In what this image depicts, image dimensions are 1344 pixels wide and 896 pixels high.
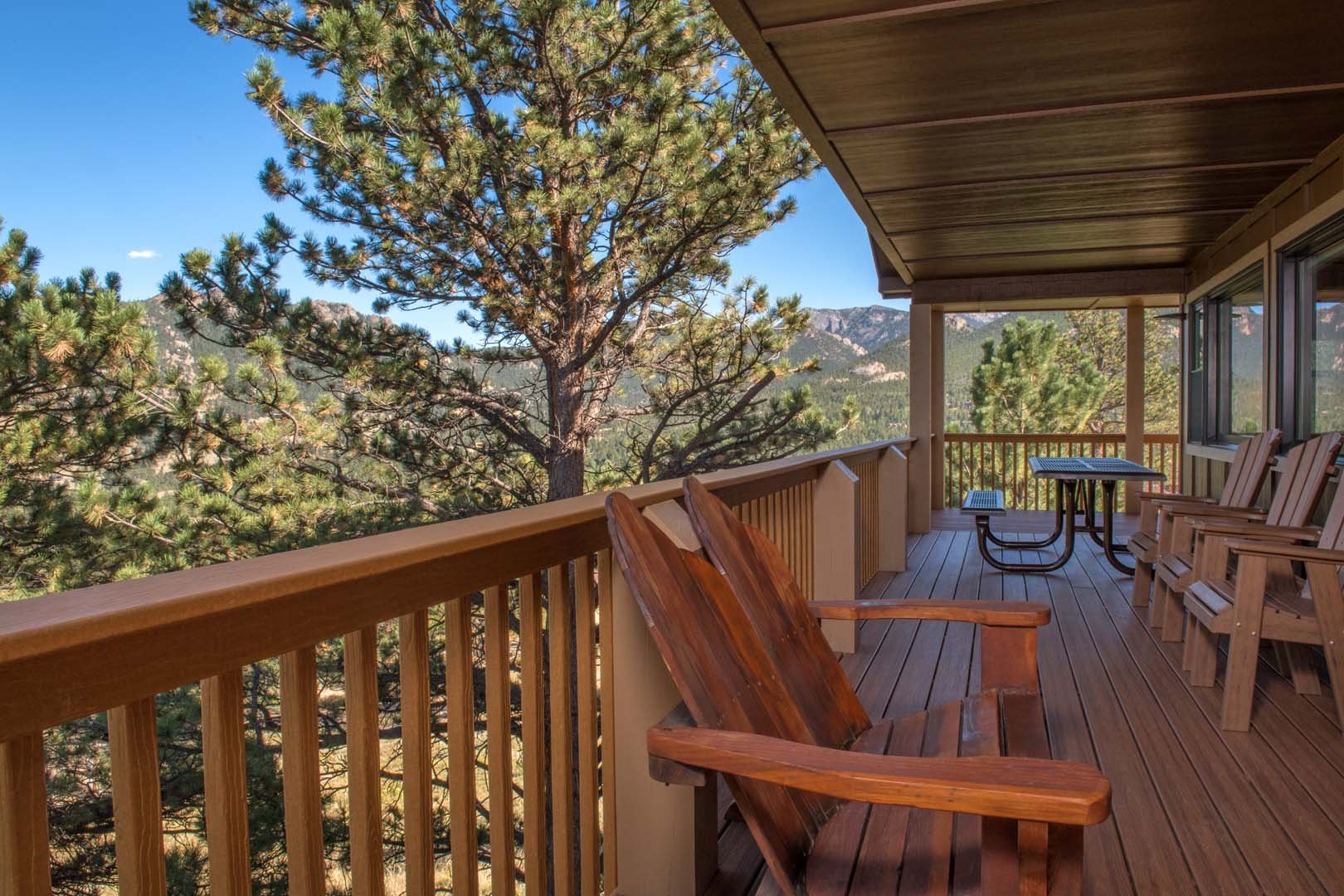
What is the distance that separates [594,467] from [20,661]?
1109cm

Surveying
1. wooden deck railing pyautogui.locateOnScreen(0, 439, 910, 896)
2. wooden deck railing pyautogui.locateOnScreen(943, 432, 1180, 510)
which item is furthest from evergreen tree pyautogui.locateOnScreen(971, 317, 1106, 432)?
wooden deck railing pyautogui.locateOnScreen(0, 439, 910, 896)

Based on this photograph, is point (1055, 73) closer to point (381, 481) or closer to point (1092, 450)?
point (1092, 450)

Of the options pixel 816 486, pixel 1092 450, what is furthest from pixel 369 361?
pixel 1092 450

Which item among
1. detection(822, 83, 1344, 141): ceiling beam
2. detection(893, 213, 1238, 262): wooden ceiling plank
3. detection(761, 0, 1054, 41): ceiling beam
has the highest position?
detection(761, 0, 1054, 41): ceiling beam

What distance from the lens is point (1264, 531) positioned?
11.1ft

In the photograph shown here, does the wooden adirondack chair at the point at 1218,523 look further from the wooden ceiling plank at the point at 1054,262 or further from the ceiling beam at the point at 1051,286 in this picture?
the ceiling beam at the point at 1051,286

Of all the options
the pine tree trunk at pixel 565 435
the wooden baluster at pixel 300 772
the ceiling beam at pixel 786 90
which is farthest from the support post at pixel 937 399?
the wooden baluster at pixel 300 772

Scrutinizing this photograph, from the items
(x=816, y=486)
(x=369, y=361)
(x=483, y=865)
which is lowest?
(x=483, y=865)

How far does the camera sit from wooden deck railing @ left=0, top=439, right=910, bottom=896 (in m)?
0.73

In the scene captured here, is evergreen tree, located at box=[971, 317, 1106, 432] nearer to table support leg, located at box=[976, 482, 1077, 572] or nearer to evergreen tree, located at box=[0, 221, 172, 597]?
table support leg, located at box=[976, 482, 1077, 572]

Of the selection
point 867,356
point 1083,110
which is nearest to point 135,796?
point 1083,110

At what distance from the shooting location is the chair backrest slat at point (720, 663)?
137 cm

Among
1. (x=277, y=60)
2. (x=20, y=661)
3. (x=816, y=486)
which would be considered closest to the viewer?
(x=20, y=661)

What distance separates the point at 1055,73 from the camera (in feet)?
10.7
